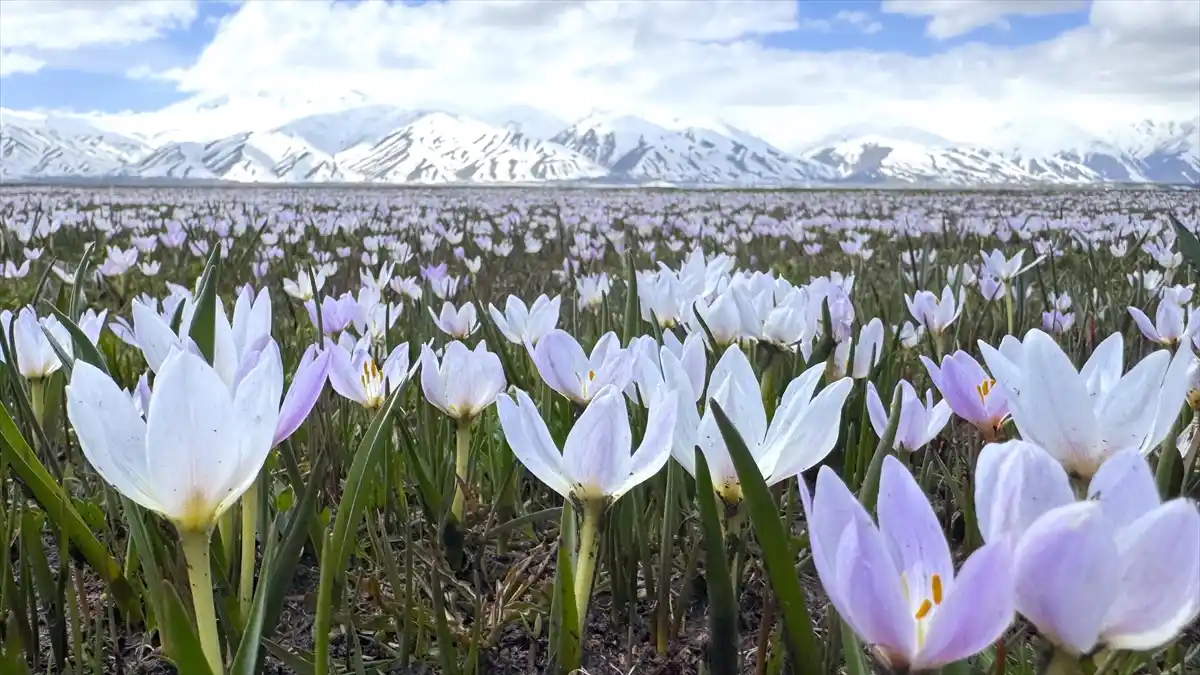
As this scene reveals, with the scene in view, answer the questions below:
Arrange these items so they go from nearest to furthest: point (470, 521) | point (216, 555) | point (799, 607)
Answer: point (799, 607) → point (216, 555) → point (470, 521)

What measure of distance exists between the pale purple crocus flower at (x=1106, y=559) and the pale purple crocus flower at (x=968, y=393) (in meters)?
0.48

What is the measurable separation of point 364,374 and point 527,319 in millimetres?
596

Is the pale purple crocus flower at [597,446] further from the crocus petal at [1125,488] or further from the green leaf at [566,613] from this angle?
the crocus petal at [1125,488]

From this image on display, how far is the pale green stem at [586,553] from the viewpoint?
0.96 meters

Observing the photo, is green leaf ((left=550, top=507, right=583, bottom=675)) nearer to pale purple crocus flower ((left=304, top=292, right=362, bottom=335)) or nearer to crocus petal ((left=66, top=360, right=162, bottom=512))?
crocus petal ((left=66, top=360, right=162, bottom=512))

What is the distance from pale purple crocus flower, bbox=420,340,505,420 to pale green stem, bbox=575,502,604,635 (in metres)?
0.42

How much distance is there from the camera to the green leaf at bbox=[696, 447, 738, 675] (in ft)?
2.70

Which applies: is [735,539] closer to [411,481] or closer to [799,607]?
[799,607]

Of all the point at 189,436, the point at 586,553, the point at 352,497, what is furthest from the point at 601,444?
the point at 189,436

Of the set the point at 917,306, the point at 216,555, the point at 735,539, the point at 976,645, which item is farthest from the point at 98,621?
the point at 917,306

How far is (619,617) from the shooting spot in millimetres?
1433

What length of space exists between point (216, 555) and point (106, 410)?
582 millimetres

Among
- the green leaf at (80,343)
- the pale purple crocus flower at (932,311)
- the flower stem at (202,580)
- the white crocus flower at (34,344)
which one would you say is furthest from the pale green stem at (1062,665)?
the pale purple crocus flower at (932,311)

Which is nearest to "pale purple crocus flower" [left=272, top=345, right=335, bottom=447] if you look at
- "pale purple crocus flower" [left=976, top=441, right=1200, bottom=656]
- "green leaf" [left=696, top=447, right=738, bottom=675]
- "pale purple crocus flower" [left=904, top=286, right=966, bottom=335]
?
"green leaf" [left=696, top=447, right=738, bottom=675]
